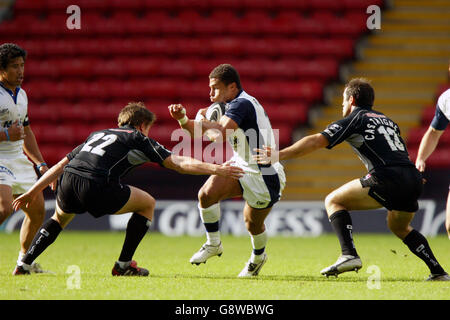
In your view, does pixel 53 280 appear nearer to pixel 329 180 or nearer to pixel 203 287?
pixel 203 287

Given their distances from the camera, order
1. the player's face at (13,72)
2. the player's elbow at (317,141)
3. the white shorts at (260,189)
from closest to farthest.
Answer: the player's elbow at (317,141), the white shorts at (260,189), the player's face at (13,72)

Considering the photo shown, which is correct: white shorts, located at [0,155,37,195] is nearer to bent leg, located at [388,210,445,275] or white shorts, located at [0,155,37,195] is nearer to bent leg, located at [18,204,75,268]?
bent leg, located at [18,204,75,268]

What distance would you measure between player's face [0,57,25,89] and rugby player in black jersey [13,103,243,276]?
37.5 inches

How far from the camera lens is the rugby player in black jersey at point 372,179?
18.1 feet

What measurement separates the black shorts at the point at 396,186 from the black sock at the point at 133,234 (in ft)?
6.21

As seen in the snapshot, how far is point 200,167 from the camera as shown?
518cm

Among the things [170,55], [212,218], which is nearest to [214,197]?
[212,218]

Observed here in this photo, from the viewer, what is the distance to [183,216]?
1140 cm

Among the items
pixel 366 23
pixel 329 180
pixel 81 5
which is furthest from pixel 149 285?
pixel 81 5

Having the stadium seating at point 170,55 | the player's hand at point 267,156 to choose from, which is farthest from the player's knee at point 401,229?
the stadium seating at point 170,55

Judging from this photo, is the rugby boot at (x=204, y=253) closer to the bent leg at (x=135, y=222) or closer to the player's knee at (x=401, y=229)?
the bent leg at (x=135, y=222)

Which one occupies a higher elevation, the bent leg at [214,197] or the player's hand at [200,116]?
the player's hand at [200,116]

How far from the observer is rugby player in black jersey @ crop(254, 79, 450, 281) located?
217 inches

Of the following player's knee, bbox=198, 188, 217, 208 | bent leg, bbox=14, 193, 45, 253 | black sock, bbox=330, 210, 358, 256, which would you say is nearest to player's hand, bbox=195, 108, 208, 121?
player's knee, bbox=198, 188, 217, 208
